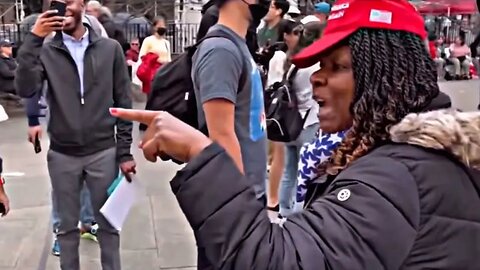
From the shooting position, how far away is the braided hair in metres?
1.58

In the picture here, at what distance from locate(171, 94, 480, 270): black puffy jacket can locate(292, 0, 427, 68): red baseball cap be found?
23cm

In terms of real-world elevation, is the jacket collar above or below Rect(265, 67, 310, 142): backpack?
above

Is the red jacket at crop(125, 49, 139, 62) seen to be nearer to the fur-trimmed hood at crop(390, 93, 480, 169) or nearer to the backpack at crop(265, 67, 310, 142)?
the backpack at crop(265, 67, 310, 142)

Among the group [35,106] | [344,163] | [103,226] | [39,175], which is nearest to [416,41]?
[344,163]

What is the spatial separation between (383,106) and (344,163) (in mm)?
185

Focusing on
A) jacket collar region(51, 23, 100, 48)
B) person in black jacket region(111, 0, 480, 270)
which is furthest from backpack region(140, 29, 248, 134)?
person in black jacket region(111, 0, 480, 270)

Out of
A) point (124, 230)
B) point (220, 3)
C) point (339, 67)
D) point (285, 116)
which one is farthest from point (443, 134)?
point (124, 230)

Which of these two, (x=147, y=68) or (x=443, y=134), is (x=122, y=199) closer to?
(x=443, y=134)

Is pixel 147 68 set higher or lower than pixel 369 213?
lower

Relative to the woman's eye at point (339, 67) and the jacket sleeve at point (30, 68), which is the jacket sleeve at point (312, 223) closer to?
the woman's eye at point (339, 67)

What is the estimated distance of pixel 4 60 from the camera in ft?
31.3

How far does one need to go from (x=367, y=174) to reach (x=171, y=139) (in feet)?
1.42

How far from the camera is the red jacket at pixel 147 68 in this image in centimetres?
1054

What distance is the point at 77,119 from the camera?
436cm
